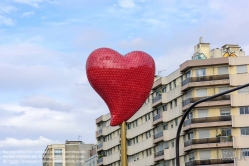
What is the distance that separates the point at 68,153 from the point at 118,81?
439ft

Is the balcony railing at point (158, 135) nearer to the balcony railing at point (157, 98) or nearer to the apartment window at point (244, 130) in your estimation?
the balcony railing at point (157, 98)

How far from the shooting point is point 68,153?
548 ft

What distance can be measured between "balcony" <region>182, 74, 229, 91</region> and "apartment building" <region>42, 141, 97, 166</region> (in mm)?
59679

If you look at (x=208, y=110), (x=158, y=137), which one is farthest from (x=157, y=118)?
(x=208, y=110)

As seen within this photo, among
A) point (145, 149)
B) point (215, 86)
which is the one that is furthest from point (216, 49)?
point (145, 149)

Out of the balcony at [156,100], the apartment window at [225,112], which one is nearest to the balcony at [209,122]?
the apartment window at [225,112]

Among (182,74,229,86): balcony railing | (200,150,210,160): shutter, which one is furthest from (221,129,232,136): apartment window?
(182,74,229,86): balcony railing

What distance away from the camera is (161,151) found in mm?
91250

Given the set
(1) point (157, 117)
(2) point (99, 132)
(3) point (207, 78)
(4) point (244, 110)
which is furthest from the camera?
(2) point (99, 132)

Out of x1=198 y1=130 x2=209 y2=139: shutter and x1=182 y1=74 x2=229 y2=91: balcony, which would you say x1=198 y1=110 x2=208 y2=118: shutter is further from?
x1=182 y1=74 x2=229 y2=91: balcony

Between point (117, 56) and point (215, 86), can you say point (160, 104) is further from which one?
point (117, 56)

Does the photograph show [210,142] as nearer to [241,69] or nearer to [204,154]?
[204,154]

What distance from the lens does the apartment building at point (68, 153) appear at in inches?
5911

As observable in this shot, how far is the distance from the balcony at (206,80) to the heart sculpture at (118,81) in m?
48.4
